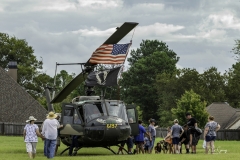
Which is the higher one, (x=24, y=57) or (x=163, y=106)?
(x=24, y=57)

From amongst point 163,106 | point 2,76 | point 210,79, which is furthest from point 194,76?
point 2,76

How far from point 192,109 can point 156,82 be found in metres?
27.0

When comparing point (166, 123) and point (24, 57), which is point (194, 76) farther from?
point (24, 57)

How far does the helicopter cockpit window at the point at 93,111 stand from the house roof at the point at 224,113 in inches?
2366

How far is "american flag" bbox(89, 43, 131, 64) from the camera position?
97.5 ft

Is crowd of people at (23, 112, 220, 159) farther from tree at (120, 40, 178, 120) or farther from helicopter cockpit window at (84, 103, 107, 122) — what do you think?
tree at (120, 40, 178, 120)

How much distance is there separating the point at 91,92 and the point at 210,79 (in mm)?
69293

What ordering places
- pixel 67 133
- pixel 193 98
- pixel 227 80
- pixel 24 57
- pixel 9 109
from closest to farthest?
pixel 67 133 < pixel 9 109 < pixel 193 98 < pixel 24 57 < pixel 227 80

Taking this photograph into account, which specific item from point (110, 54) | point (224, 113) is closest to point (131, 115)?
point (110, 54)

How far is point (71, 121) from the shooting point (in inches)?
1164

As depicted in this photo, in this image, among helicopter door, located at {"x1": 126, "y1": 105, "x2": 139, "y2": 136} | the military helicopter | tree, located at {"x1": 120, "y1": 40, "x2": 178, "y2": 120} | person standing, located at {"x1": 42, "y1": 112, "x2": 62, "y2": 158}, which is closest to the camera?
person standing, located at {"x1": 42, "y1": 112, "x2": 62, "y2": 158}

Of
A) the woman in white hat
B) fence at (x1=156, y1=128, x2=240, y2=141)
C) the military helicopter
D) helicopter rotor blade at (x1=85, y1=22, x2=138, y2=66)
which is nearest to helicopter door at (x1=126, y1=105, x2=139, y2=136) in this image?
the military helicopter

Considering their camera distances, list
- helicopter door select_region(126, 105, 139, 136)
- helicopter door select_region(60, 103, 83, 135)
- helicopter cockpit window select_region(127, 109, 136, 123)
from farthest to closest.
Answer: helicopter cockpit window select_region(127, 109, 136, 123), helicopter door select_region(126, 105, 139, 136), helicopter door select_region(60, 103, 83, 135)

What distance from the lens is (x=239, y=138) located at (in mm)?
74062
